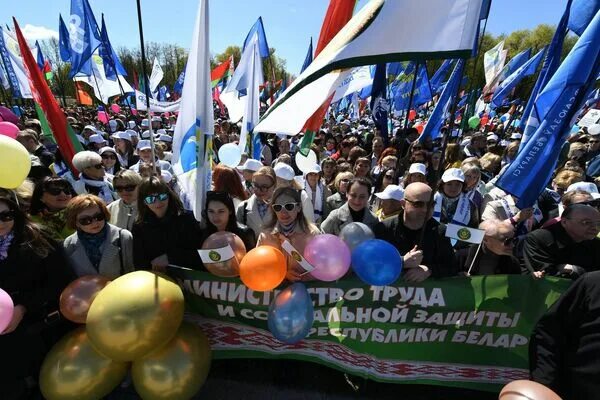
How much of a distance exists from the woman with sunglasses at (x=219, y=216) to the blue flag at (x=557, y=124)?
2.37 meters

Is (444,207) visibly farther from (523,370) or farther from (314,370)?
(314,370)

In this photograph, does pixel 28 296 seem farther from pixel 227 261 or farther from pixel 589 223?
pixel 589 223

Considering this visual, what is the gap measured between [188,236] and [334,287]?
1319 mm

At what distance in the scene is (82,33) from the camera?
970cm

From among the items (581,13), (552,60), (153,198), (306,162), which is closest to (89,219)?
(153,198)

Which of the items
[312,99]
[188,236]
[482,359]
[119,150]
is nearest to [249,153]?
[119,150]

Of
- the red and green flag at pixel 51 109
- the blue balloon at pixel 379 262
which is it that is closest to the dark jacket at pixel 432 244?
the blue balloon at pixel 379 262

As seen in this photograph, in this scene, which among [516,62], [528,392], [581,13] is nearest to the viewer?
[528,392]

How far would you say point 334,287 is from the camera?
275cm

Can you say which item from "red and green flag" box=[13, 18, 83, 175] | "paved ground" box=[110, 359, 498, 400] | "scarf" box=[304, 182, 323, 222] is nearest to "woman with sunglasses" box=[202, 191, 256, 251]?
"paved ground" box=[110, 359, 498, 400]

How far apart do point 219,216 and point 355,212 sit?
1304 millimetres

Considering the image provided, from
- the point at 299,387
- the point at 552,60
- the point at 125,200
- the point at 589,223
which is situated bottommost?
the point at 299,387

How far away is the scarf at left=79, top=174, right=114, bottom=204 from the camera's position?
4.23m

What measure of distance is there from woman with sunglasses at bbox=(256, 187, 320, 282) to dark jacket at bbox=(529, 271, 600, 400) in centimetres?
148
